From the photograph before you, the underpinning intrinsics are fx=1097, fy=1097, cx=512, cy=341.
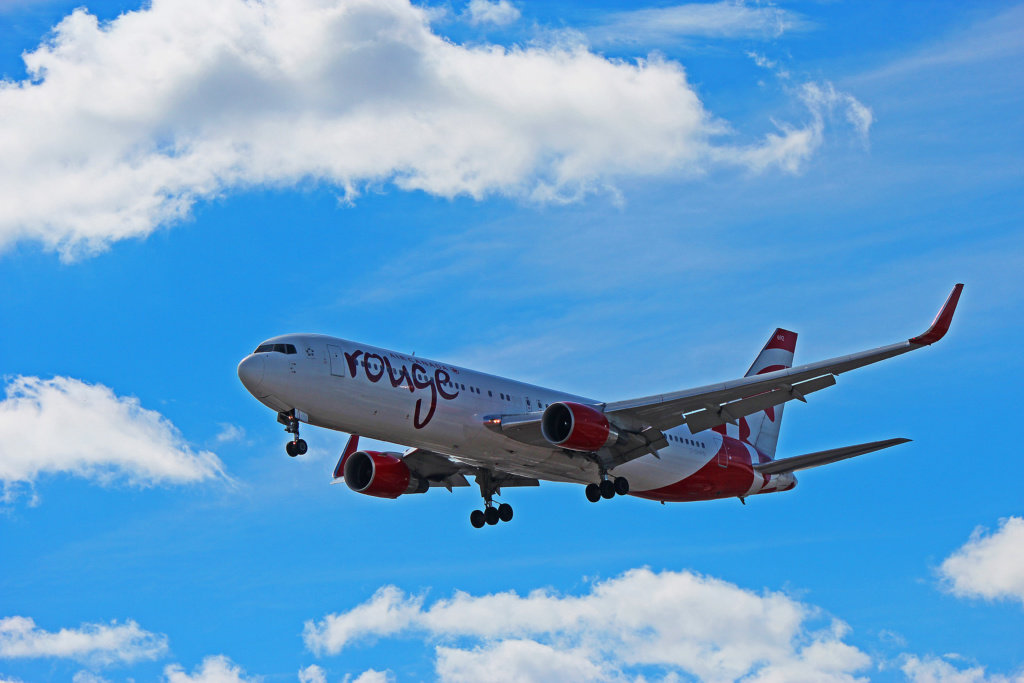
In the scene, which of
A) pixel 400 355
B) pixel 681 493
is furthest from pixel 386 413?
pixel 681 493

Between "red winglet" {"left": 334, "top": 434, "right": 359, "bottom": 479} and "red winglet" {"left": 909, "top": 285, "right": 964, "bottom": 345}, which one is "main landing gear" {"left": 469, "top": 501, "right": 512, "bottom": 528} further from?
"red winglet" {"left": 909, "top": 285, "right": 964, "bottom": 345}

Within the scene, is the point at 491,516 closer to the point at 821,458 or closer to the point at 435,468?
the point at 435,468

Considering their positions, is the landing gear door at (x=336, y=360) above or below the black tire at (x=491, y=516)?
above

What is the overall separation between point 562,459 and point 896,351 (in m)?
12.1

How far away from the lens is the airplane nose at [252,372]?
33344 mm

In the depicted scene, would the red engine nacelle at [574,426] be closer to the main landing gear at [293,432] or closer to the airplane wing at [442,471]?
the airplane wing at [442,471]

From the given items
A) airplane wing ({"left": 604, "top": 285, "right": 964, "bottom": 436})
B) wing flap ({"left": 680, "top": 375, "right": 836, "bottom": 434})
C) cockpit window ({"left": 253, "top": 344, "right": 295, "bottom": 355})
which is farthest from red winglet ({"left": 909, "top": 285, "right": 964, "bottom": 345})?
cockpit window ({"left": 253, "top": 344, "right": 295, "bottom": 355})

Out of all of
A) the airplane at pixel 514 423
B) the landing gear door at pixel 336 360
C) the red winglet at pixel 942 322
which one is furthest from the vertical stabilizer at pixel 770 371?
the landing gear door at pixel 336 360

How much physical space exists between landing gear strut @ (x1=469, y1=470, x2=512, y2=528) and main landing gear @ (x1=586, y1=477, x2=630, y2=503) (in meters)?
4.01

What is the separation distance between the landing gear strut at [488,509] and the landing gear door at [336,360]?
34.0 feet

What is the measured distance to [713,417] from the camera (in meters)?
38.7

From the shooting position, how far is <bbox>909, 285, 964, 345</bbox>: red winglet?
3309cm

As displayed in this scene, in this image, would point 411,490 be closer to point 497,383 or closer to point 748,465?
point 497,383

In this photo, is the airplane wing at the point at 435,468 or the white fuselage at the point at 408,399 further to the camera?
the airplane wing at the point at 435,468
